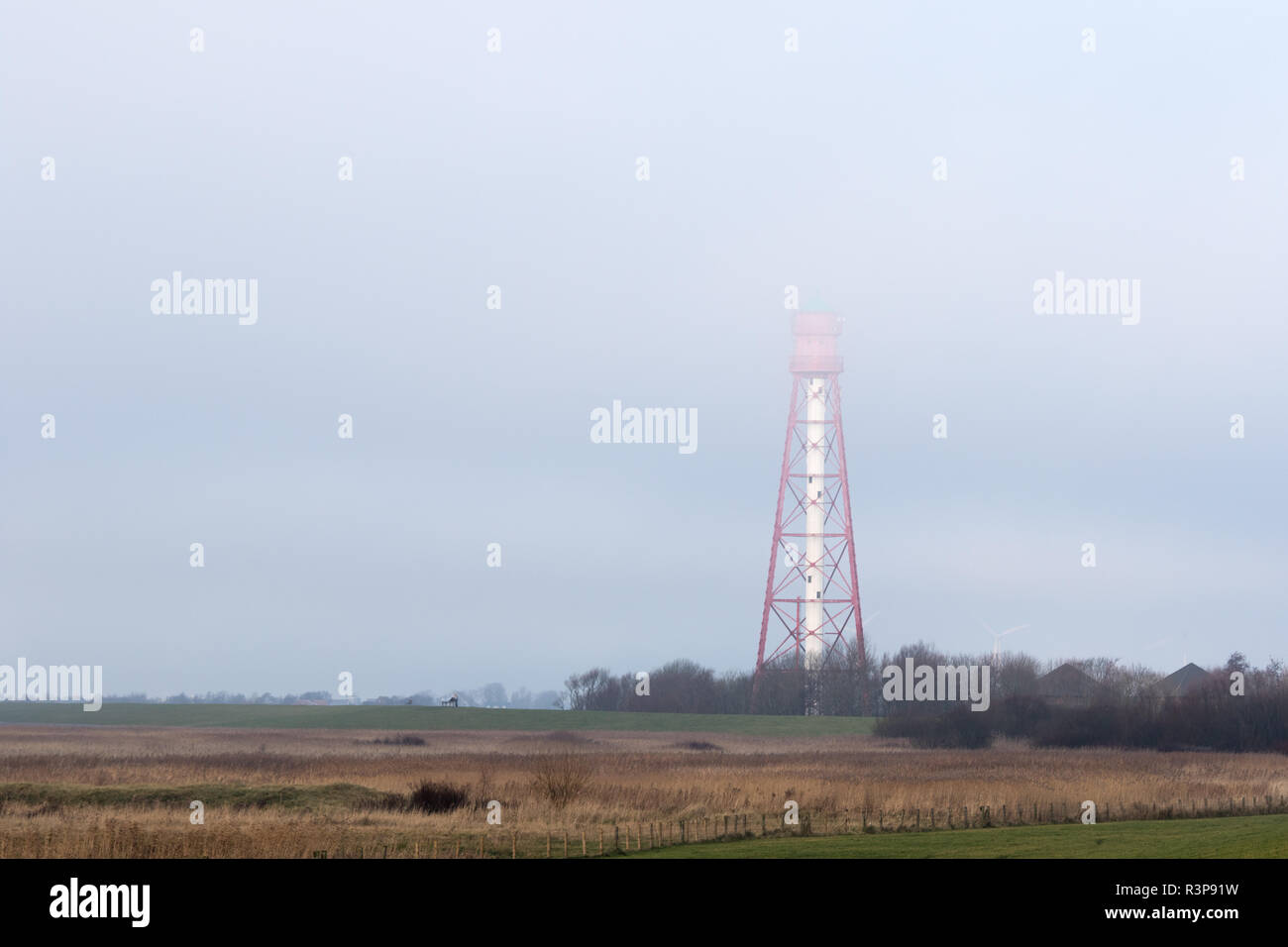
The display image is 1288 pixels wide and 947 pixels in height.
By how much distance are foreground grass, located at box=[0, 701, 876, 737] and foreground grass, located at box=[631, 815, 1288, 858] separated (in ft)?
219

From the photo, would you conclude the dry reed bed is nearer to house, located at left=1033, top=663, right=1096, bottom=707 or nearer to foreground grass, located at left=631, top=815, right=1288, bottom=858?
foreground grass, located at left=631, top=815, right=1288, bottom=858

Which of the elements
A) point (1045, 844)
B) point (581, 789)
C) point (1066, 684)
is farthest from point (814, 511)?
point (1045, 844)

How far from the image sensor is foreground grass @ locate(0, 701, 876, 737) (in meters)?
114

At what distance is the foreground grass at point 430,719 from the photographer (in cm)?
11419

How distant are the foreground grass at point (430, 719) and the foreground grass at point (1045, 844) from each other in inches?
2627

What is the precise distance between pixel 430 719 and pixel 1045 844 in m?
101

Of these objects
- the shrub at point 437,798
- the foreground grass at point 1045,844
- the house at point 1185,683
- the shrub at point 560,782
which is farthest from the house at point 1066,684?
the foreground grass at point 1045,844

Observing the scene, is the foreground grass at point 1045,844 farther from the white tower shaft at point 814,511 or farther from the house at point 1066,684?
the house at point 1066,684

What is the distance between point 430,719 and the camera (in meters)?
130
